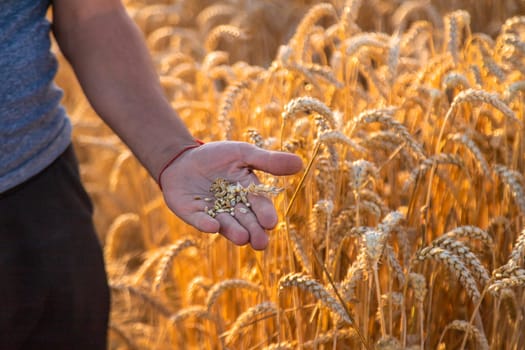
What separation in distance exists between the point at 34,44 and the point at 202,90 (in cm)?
103

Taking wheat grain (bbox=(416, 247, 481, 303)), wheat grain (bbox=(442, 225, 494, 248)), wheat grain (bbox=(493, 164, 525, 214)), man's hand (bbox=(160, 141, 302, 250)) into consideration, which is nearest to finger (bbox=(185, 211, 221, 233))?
man's hand (bbox=(160, 141, 302, 250))

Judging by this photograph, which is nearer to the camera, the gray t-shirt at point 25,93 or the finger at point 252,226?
the finger at point 252,226

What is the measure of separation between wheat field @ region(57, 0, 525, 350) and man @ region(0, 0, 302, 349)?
15 centimetres

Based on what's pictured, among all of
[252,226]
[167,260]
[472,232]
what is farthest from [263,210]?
[167,260]

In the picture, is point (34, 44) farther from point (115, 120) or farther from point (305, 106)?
point (305, 106)

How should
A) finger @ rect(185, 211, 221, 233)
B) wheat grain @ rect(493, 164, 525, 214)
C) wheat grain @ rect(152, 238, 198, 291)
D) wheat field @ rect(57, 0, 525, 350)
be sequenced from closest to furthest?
finger @ rect(185, 211, 221, 233)
wheat field @ rect(57, 0, 525, 350)
wheat grain @ rect(493, 164, 525, 214)
wheat grain @ rect(152, 238, 198, 291)

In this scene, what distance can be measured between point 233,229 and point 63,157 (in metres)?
0.47

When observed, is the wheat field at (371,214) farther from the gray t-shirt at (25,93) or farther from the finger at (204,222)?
the gray t-shirt at (25,93)

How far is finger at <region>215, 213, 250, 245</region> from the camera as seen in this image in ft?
2.85

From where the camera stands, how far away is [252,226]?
886 mm

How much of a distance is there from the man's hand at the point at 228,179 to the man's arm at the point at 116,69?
107 millimetres

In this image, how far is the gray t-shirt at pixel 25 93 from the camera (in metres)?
1.04

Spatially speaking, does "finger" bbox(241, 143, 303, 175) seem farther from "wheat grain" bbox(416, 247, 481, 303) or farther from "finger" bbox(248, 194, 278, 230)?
"wheat grain" bbox(416, 247, 481, 303)

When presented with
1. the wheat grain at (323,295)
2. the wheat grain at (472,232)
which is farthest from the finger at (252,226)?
the wheat grain at (472,232)
